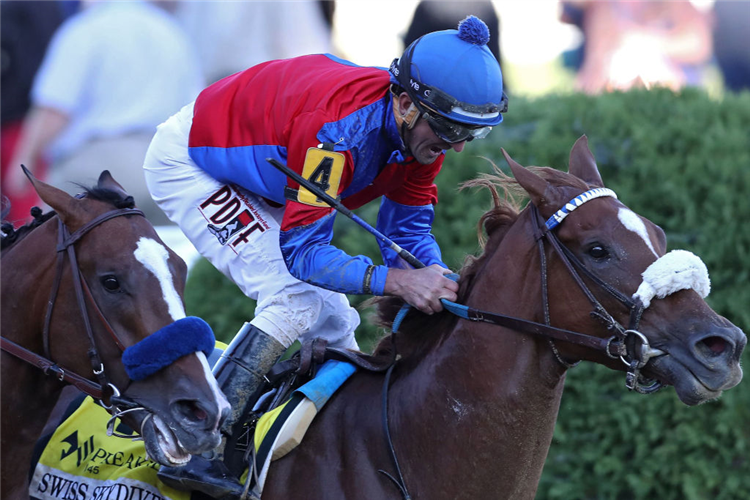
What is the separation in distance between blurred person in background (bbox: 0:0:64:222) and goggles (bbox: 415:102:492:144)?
585cm

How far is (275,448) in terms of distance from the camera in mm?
3115

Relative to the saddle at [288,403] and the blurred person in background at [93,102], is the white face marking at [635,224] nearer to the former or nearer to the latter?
the saddle at [288,403]

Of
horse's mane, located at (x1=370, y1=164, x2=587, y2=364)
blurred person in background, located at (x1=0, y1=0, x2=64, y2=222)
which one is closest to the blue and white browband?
horse's mane, located at (x1=370, y1=164, x2=587, y2=364)

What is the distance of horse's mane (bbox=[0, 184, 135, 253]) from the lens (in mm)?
2998

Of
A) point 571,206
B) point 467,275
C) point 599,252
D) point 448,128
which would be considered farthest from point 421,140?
point 599,252

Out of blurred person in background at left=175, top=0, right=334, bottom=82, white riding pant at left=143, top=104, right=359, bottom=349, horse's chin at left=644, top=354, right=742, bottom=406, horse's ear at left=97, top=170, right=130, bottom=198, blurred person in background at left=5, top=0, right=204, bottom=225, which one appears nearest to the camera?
horse's chin at left=644, top=354, right=742, bottom=406

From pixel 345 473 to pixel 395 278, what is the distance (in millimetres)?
721

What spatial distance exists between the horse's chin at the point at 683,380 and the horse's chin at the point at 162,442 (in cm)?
152

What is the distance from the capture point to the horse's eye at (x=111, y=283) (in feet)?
9.21

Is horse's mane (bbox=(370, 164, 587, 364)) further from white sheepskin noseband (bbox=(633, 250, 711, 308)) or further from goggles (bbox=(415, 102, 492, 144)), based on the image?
white sheepskin noseband (bbox=(633, 250, 711, 308))

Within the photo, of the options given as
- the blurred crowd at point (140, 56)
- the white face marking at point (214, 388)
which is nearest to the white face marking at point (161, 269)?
the white face marking at point (214, 388)

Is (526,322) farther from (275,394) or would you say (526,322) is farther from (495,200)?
(275,394)

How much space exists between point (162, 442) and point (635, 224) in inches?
66.2

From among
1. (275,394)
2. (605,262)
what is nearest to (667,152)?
(605,262)
